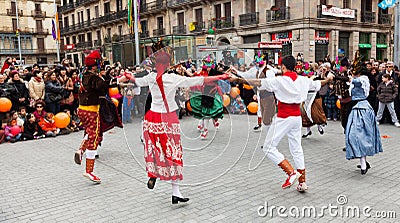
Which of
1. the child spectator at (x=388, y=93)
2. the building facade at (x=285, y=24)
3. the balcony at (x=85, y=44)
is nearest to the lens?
the child spectator at (x=388, y=93)

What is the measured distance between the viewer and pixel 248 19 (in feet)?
89.3

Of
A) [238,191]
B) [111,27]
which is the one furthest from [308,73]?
[111,27]

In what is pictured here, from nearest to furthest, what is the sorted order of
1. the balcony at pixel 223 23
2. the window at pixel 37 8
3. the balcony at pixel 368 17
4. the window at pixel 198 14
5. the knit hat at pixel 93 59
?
the knit hat at pixel 93 59 → the balcony at pixel 368 17 → the balcony at pixel 223 23 → the window at pixel 198 14 → the window at pixel 37 8

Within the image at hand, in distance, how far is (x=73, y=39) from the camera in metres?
51.5

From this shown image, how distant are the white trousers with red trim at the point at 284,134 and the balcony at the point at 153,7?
101 ft

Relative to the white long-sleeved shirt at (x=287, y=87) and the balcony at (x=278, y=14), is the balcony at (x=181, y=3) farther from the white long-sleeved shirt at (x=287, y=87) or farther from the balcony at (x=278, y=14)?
the white long-sleeved shirt at (x=287, y=87)

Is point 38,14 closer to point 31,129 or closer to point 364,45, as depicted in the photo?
point 364,45

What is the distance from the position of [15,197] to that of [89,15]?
1776 inches

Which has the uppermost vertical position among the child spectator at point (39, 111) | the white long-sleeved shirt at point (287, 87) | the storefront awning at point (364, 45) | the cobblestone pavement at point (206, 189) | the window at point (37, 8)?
the window at point (37, 8)

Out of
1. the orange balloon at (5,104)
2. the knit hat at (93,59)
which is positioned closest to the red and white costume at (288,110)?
the knit hat at (93,59)

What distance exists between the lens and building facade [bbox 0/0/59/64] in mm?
55125

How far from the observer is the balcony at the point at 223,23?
28406mm

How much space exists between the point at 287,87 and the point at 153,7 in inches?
1301

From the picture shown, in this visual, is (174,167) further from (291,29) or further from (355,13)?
(355,13)
